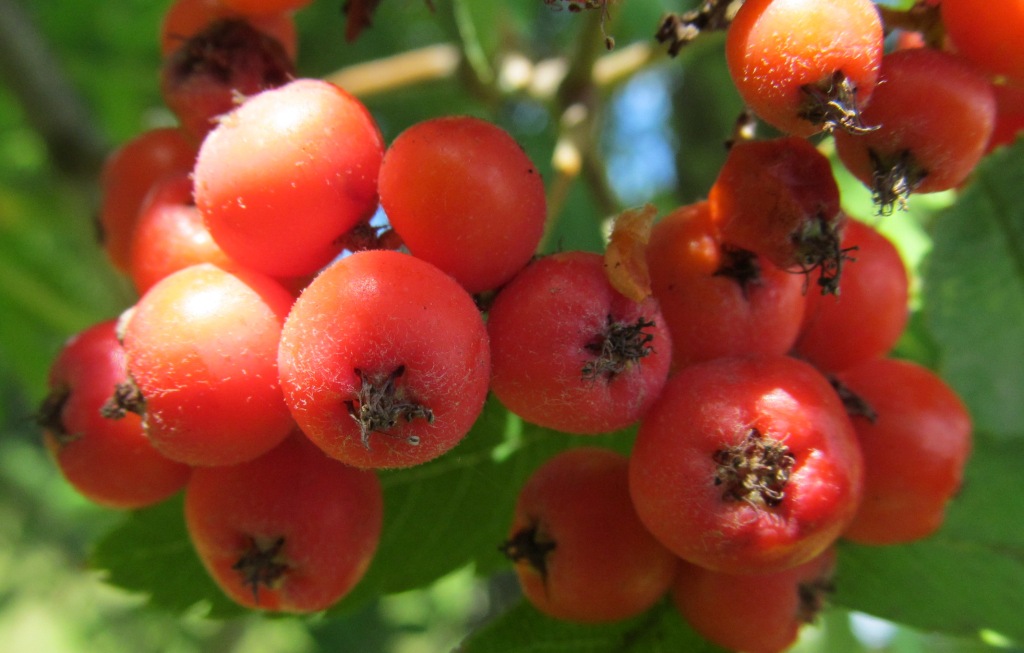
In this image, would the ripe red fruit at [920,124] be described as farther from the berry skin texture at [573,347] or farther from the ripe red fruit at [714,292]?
the berry skin texture at [573,347]

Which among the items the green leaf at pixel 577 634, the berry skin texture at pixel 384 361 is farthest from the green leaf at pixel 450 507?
the berry skin texture at pixel 384 361

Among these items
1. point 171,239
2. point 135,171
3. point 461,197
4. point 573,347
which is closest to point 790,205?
point 573,347

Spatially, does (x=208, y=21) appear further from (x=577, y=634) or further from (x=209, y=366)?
(x=577, y=634)

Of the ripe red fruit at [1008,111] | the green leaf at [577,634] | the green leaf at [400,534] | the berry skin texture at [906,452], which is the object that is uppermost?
the ripe red fruit at [1008,111]

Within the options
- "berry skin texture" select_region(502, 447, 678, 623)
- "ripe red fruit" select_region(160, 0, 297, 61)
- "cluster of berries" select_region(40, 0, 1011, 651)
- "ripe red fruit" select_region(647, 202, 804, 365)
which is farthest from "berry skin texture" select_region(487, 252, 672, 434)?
"ripe red fruit" select_region(160, 0, 297, 61)

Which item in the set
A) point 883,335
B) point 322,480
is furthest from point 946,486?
point 322,480

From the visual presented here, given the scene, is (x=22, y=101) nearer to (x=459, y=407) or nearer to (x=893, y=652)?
(x=459, y=407)

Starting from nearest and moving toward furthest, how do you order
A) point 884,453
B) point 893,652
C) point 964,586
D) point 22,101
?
point 884,453 < point 964,586 < point 22,101 < point 893,652
